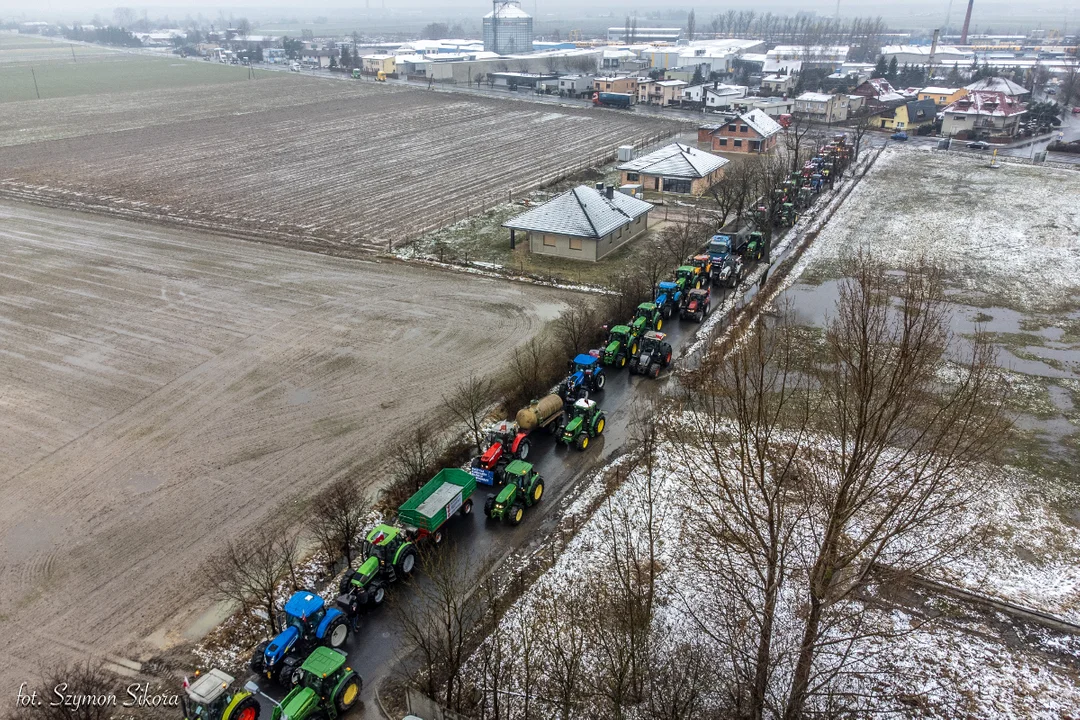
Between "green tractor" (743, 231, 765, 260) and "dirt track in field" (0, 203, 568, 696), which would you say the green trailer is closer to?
"dirt track in field" (0, 203, 568, 696)

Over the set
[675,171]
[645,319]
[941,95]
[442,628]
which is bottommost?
[442,628]

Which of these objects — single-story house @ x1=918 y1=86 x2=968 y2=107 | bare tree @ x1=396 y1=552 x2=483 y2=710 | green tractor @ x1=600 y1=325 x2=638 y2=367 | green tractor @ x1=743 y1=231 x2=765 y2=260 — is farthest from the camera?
single-story house @ x1=918 y1=86 x2=968 y2=107

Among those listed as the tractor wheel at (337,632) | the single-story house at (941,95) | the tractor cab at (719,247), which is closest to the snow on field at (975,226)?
the tractor cab at (719,247)

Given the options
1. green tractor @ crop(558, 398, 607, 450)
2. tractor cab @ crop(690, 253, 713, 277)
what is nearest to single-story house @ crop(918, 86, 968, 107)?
tractor cab @ crop(690, 253, 713, 277)

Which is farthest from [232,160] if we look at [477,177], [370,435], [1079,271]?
[1079,271]

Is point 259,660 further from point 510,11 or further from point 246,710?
point 510,11

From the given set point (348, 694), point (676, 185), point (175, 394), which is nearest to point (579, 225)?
point (676, 185)

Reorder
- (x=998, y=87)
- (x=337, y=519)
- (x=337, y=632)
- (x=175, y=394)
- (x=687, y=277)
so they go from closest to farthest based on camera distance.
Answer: (x=337, y=632) < (x=337, y=519) < (x=175, y=394) < (x=687, y=277) < (x=998, y=87)
